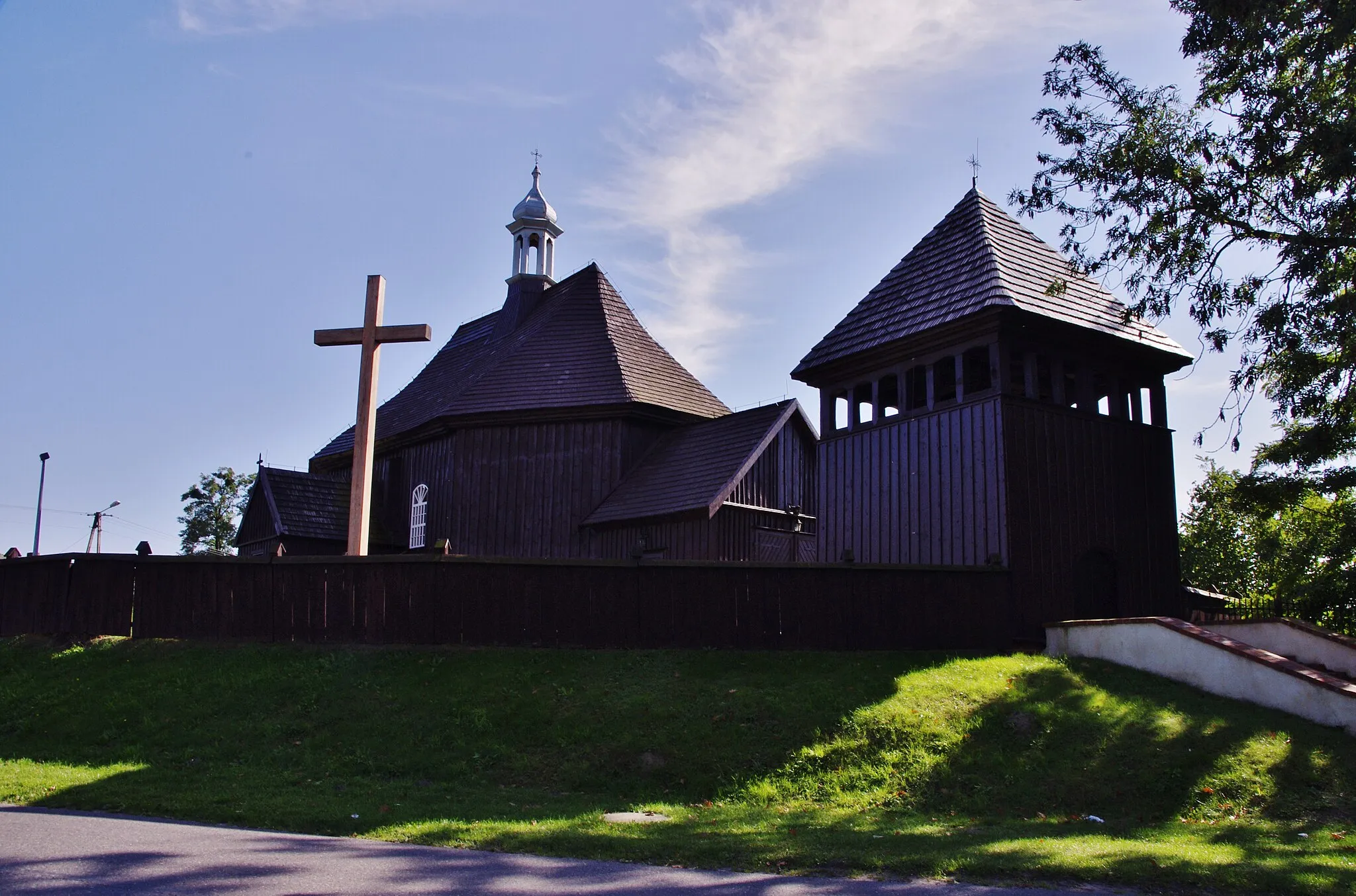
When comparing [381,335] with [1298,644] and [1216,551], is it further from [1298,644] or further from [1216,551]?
[1216,551]

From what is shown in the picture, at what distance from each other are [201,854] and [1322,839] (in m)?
9.04

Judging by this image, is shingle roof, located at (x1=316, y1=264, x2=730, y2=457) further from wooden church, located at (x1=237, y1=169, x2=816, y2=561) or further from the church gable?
the church gable

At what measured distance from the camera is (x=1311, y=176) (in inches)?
610

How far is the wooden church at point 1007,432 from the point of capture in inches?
681

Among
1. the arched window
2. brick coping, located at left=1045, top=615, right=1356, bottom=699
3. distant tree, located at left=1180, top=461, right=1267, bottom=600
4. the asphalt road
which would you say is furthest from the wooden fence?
distant tree, located at left=1180, top=461, right=1267, bottom=600

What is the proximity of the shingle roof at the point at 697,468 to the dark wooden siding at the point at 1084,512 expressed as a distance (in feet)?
21.7

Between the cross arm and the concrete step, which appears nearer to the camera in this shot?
the concrete step

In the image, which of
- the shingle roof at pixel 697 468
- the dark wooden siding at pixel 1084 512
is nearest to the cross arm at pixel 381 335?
the shingle roof at pixel 697 468

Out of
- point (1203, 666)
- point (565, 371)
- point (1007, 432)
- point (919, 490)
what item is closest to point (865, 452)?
point (919, 490)

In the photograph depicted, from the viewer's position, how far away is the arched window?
27109mm

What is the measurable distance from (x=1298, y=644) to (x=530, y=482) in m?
16.1

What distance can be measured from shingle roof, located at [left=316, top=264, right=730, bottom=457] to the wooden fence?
1043 cm

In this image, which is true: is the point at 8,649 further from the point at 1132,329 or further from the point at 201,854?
the point at 1132,329

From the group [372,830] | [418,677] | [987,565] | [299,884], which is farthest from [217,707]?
[987,565]
